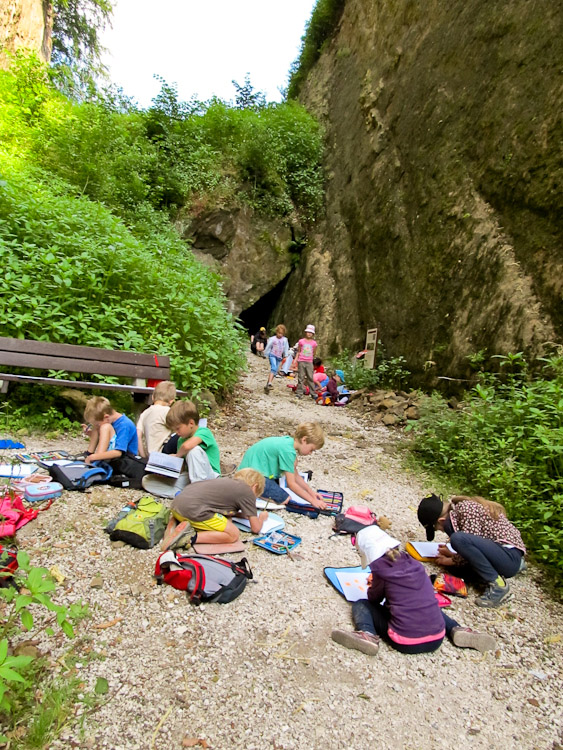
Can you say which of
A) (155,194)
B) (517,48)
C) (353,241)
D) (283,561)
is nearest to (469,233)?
(517,48)

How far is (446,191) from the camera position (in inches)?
382

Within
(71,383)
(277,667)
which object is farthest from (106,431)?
(277,667)

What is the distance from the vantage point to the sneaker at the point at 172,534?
327cm

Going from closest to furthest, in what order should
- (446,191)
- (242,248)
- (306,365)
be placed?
(446,191), (306,365), (242,248)

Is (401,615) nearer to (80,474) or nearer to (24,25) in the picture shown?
(80,474)

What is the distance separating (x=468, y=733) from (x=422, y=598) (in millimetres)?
673

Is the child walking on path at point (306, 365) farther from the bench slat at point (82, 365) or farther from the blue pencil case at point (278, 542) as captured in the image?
the blue pencil case at point (278, 542)

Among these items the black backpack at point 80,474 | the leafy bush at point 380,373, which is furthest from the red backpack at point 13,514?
the leafy bush at point 380,373

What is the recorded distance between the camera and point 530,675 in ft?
8.87

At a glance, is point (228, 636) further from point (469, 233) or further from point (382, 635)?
point (469, 233)

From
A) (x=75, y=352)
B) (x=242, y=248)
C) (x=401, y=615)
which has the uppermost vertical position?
(x=242, y=248)

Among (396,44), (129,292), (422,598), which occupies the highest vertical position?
(396,44)

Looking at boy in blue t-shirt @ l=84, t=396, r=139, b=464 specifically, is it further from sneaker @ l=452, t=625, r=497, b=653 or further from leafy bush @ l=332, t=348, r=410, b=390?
leafy bush @ l=332, t=348, r=410, b=390

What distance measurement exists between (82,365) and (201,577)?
3.56 m
